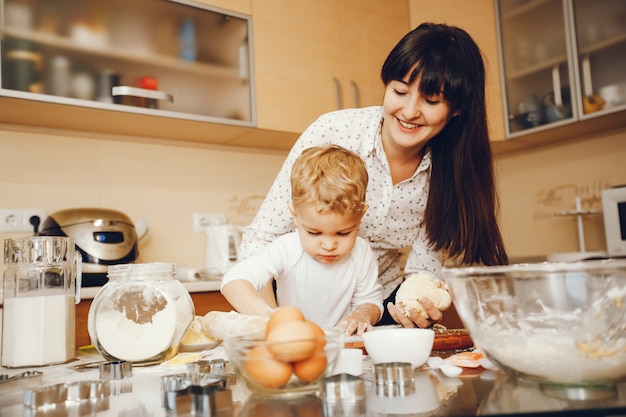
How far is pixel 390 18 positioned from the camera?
2.99 m

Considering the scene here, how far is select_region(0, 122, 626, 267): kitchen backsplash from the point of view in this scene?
7.14 ft

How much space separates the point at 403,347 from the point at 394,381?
0.42 feet

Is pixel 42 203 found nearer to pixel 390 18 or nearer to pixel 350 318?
pixel 350 318

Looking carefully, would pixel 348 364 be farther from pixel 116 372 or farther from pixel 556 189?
pixel 556 189

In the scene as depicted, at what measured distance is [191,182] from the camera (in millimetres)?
2543

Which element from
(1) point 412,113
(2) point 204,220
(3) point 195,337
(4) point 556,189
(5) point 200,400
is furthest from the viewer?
(4) point 556,189

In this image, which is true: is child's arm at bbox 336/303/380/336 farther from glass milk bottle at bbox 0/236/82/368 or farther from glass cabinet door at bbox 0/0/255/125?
glass cabinet door at bbox 0/0/255/125

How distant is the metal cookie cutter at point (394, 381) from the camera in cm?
50

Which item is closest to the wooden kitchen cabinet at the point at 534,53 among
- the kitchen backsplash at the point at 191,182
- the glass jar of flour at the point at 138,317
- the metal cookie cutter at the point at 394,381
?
the kitchen backsplash at the point at 191,182

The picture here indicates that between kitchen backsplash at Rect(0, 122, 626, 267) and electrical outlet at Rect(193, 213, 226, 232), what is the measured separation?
0.09 feet

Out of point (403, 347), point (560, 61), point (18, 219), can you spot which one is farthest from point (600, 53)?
point (18, 219)

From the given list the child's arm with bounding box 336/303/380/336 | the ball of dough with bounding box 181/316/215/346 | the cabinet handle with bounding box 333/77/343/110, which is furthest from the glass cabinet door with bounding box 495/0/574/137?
the ball of dough with bounding box 181/316/215/346

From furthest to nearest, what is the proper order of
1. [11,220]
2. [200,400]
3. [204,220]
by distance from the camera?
1. [204,220]
2. [11,220]
3. [200,400]

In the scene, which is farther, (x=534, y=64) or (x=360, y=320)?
(x=534, y=64)
